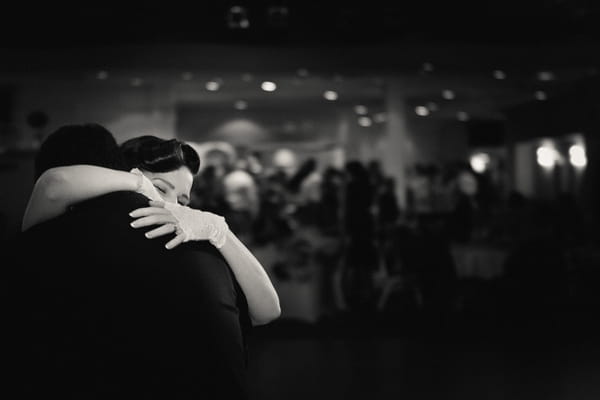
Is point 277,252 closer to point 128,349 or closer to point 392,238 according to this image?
point 392,238

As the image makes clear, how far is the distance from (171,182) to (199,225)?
27cm

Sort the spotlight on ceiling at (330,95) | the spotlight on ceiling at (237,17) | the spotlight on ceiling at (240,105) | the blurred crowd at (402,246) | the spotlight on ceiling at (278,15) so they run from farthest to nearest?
the spotlight on ceiling at (240,105)
the spotlight on ceiling at (330,95)
the blurred crowd at (402,246)
the spotlight on ceiling at (278,15)
the spotlight on ceiling at (237,17)

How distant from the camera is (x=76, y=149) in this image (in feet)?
4.03

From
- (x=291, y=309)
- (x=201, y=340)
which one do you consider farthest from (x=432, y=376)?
(x=201, y=340)

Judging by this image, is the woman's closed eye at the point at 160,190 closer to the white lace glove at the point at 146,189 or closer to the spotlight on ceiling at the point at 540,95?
the white lace glove at the point at 146,189

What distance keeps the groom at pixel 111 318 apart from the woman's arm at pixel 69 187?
56mm

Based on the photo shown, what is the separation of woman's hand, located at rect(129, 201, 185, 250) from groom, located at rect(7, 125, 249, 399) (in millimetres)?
13

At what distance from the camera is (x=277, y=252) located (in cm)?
586

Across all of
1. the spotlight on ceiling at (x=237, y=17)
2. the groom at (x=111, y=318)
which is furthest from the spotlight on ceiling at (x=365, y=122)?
the groom at (x=111, y=318)

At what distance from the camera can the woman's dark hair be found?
1.40 m

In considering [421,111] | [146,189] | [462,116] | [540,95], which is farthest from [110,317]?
[462,116]

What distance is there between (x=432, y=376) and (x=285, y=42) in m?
3.98

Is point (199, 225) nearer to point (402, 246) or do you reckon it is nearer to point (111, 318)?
point (111, 318)

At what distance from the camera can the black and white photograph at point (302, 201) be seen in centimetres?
106
